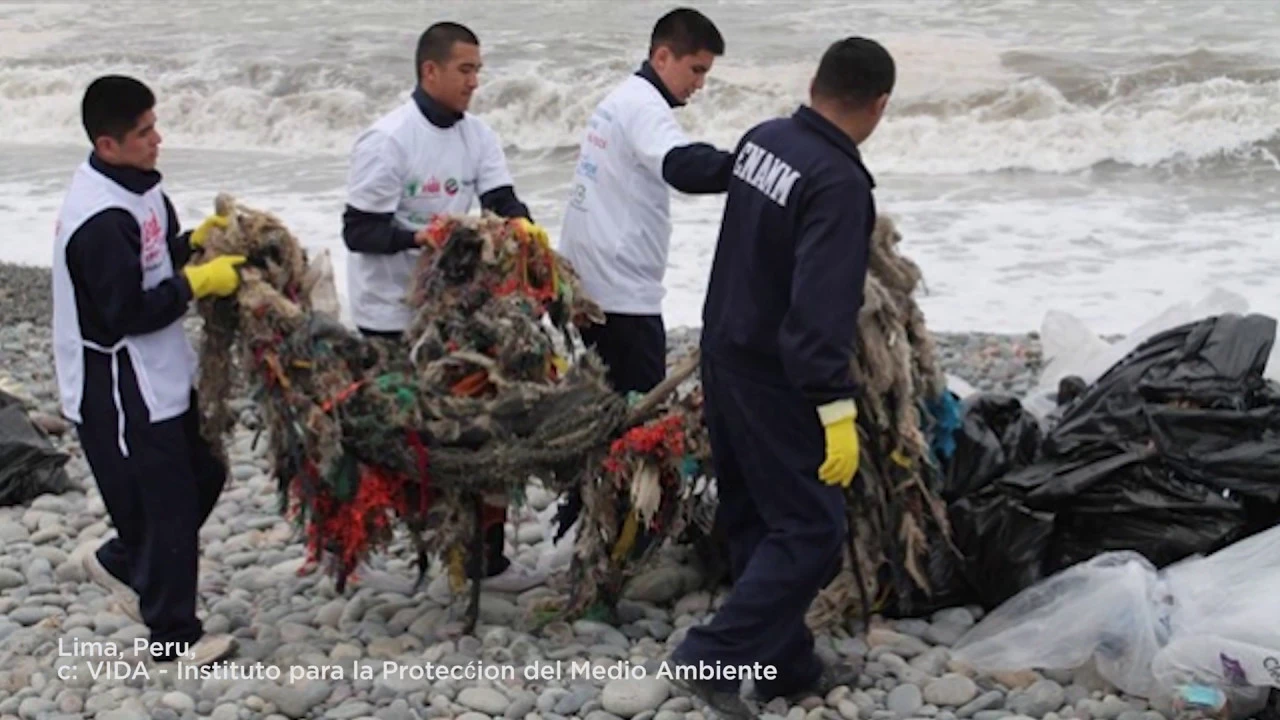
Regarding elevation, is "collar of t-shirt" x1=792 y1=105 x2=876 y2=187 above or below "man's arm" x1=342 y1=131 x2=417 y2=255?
above

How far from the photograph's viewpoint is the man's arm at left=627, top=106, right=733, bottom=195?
484 centimetres

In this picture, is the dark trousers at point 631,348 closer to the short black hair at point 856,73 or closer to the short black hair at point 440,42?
the short black hair at point 440,42

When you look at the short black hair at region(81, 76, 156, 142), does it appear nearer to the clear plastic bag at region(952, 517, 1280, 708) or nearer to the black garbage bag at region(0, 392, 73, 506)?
the black garbage bag at region(0, 392, 73, 506)

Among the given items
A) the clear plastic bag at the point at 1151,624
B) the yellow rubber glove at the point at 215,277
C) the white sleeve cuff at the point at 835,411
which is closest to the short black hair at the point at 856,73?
the white sleeve cuff at the point at 835,411

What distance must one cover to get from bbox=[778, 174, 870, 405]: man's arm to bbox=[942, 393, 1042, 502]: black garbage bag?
1102mm

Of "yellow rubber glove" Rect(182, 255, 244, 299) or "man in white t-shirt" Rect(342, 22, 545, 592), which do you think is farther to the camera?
"man in white t-shirt" Rect(342, 22, 545, 592)

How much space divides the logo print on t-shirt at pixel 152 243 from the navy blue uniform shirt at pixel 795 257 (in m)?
1.53

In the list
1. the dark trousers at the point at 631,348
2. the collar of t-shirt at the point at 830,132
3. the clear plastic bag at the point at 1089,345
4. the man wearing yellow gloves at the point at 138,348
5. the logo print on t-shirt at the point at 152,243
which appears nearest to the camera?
the collar of t-shirt at the point at 830,132

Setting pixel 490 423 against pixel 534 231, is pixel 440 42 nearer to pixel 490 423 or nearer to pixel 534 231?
pixel 534 231

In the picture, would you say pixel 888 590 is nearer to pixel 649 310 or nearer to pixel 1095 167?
pixel 649 310

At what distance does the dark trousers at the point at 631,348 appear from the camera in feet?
18.0

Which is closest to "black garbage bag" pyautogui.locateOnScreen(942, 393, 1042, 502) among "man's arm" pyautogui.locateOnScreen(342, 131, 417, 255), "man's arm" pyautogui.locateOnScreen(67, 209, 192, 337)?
"man's arm" pyautogui.locateOnScreen(342, 131, 417, 255)

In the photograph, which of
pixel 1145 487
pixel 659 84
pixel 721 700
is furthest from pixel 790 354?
pixel 659 84

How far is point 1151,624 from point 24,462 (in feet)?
13.6
